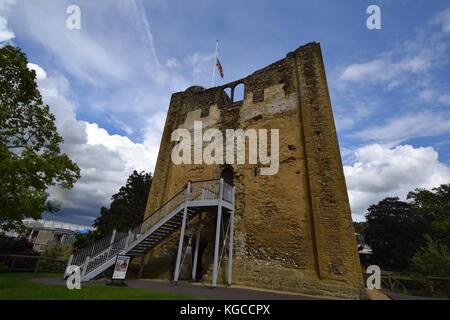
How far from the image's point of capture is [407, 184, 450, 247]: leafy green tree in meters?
29.0

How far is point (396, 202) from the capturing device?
112ft

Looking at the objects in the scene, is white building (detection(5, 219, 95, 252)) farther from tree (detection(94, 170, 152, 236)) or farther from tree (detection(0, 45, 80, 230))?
tree (detection(0, 45, 80, 230))

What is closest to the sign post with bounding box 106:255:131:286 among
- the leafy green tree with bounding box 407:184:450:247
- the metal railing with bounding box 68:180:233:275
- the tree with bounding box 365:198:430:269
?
the metal railing with bounding box 68:180:233:275

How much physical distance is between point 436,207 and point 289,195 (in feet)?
111

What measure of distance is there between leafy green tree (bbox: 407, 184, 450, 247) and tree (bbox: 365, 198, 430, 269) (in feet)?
2.92

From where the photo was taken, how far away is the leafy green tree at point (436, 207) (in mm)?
28969

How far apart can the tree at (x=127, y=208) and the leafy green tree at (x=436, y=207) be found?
114ft

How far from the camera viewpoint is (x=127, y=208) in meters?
21.5

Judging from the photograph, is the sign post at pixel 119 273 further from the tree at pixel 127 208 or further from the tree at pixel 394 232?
the tree at pixel 394 232

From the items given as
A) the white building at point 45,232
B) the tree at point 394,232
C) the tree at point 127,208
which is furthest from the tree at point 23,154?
the tree at point 394,232

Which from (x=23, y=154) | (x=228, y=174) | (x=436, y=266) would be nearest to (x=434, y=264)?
(x=436, y=266)

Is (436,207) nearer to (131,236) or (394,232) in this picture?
(394,232)
